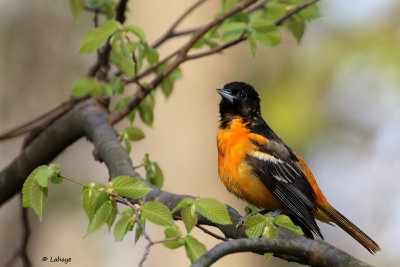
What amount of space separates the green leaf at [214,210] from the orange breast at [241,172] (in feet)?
5.43

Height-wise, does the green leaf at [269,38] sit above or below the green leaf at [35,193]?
above

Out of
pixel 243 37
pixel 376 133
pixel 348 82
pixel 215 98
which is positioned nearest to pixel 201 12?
pixel 215 98

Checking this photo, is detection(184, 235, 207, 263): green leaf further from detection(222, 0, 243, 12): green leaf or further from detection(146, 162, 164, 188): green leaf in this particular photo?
detection(222, 0, 243, 12): green leaf

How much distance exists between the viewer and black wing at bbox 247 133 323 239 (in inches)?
159

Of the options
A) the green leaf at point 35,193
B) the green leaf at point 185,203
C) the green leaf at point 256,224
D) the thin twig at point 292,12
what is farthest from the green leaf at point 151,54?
the green leaf at point 256,224

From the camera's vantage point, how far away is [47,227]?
9273mm

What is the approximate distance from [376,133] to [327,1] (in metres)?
3.06

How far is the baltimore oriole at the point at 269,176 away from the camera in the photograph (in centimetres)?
411

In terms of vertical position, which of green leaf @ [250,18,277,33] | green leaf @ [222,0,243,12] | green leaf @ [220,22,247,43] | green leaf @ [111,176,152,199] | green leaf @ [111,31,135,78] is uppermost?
green leaf @ [222,0,243,12]

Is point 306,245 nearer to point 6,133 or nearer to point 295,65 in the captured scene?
point 6,133

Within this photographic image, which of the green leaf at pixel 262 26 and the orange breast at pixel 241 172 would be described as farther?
the orange breast at pixel 241 172

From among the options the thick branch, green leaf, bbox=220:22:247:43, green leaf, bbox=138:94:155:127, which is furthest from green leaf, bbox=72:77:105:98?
the thick branch

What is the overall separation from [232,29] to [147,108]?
86cm

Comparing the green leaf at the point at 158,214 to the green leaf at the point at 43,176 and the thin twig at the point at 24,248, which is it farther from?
the thin twig at the point at 24,248
